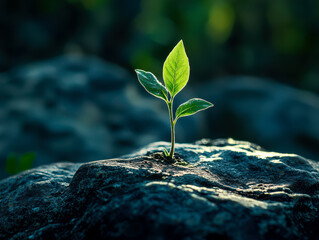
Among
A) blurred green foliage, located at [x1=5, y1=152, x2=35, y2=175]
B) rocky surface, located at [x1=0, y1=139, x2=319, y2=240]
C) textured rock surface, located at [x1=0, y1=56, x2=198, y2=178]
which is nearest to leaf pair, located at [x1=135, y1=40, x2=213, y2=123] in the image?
rocky surface, located at [x1=0, y1=139, x2=319, y2=240]

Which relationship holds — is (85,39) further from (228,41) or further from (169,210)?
(169,210)

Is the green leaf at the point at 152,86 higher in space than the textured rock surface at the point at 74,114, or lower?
higher

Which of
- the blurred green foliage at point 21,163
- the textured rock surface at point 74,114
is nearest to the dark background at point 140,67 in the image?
the textured rock surface at point 74,114

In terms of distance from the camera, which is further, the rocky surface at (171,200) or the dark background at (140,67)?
the dark background at (140,67)

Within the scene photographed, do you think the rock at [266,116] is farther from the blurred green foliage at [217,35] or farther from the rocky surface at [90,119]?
the blurred green foliage at [217,35]

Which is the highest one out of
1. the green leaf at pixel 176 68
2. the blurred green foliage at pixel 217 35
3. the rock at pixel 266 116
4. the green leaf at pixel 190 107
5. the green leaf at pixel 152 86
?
Result: the blurred green foliage at pixel 217 35

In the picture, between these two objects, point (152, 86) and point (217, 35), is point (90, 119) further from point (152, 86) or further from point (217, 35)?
point (217, 35)

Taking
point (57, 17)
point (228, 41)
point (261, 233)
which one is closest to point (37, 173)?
point (261, 233)
